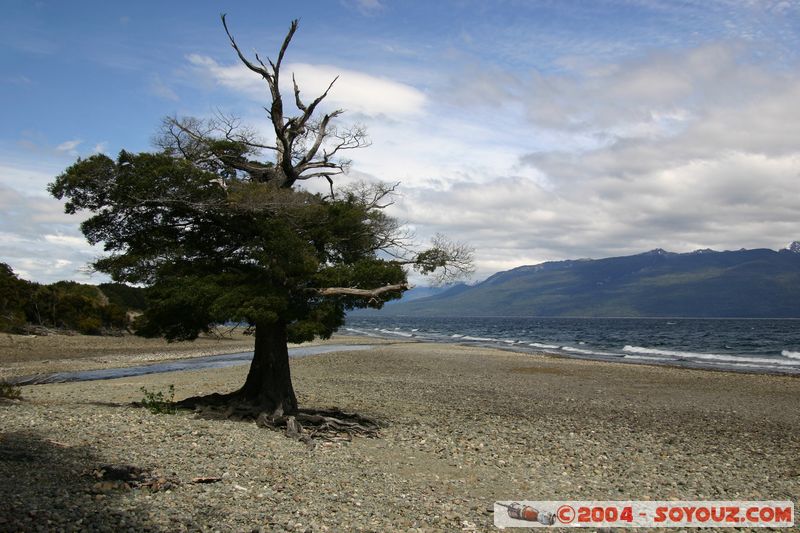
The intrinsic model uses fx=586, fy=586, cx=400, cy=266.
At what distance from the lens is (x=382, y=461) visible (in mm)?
12234

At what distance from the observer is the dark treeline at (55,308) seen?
4881 centimetres

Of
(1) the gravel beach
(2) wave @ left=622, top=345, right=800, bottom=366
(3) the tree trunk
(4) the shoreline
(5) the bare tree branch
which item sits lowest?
(2) wave @ left=622, top=345, right=800, bottom=366

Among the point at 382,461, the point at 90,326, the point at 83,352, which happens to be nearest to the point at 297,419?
the point at 382,461

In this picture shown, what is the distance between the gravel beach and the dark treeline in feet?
101

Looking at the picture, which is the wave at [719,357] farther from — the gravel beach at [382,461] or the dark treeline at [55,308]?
the dark treeline at [55,308]

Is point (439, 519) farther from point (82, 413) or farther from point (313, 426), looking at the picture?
point (82, 413)

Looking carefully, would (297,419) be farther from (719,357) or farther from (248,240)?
(719,357)

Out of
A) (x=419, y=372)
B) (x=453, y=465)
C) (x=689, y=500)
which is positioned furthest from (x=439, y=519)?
(x=419, y=372)

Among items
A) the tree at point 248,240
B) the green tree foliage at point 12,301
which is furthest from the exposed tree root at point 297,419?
the green tree foliage at point 12,301

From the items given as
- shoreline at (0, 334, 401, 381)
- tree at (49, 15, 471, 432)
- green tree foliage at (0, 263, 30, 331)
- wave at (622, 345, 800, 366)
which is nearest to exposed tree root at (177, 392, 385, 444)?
tree at (49, 15, 471, 432)

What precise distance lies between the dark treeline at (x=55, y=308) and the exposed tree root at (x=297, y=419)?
39.9 meters

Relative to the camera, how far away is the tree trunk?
15.7m

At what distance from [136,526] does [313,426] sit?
787 centimetres

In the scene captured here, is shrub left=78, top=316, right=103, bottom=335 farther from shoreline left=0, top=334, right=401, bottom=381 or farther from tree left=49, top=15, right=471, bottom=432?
tree left=49, top=15, right=471, bottom=432
